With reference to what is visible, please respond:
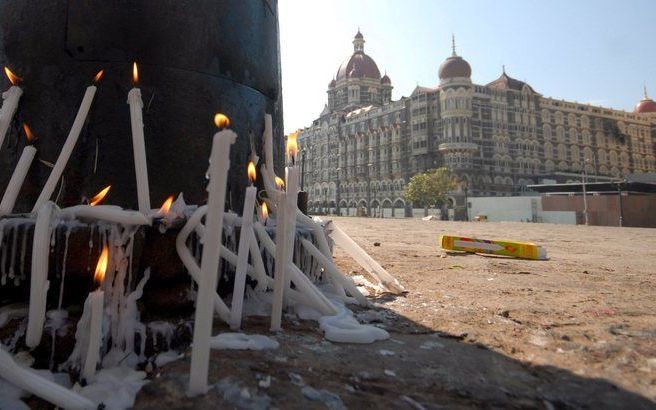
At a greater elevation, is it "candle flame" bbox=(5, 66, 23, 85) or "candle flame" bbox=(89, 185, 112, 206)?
"candle flame" bbox=(5, 66, 23, 85)

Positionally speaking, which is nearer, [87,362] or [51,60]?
[87,362]

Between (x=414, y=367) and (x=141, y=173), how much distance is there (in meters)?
1.61

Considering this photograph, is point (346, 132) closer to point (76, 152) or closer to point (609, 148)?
point (609, 148)

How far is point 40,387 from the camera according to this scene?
53.6 inches

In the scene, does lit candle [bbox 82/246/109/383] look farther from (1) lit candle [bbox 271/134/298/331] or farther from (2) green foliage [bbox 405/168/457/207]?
(2) green foliage [bbox 405/168/457/207]

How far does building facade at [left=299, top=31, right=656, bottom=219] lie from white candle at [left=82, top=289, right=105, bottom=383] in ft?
167

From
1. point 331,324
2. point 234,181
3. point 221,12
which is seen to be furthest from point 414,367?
point 221,12

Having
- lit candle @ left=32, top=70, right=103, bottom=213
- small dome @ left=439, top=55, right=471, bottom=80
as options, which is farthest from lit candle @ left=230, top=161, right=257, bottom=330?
small dome @ left=439, top=55, right=471, bottom=80

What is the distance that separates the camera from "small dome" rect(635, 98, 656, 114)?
218 ft

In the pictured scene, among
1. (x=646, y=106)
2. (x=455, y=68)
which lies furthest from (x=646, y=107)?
(x=455, y=68)

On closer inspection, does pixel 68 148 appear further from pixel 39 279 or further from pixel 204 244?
pixel 204 244

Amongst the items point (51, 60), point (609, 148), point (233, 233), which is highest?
point (609, 148)

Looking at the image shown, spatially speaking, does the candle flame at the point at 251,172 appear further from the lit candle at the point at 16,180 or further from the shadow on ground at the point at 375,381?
the lit candle at the point at 16,180

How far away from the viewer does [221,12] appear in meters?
2.56
